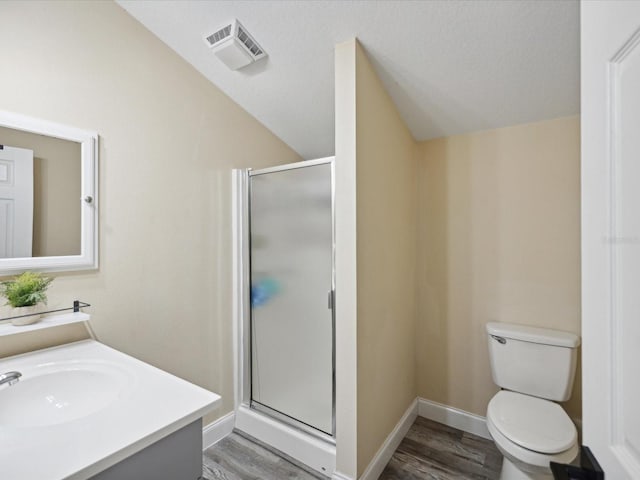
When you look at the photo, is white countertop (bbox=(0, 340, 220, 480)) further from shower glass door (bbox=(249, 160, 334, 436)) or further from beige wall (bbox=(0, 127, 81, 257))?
shower glass door (bbox=(249, 160, 334, 436))

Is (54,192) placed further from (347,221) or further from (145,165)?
(347,221)

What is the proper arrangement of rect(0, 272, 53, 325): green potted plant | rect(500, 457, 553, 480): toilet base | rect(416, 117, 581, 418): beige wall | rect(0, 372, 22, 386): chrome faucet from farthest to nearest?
rect(416, 117, 581, 418): beige wall < rect(500, 457, 553, 480): toilet base < rect(0, 272, 53, 325): green potted plant < rect(0, 372, 22, 386): chrome faucet

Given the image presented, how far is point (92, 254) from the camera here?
151 centimetres

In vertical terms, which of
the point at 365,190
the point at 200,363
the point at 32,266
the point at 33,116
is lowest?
the point at 200,363

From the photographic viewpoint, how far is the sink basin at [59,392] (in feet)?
3.44

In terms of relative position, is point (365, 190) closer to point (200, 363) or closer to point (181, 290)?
point (181, 290)

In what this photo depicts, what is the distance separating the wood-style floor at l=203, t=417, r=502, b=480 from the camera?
1.76 meters

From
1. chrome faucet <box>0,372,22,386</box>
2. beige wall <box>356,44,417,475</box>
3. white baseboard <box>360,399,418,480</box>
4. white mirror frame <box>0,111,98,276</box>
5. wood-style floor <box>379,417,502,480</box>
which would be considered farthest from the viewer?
wood-style floor <box>379,417,502,480</box>

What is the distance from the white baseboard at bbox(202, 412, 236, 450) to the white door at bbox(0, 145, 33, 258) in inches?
54.5

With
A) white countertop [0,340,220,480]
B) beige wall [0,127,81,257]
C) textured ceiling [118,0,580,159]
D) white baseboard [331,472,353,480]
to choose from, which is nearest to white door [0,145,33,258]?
beige wall [0,127,81,257]

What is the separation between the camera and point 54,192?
141 cm

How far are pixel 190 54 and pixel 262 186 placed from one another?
85cm

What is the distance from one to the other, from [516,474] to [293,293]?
1418 mm

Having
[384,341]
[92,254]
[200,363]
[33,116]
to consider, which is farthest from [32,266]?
[384,341]
